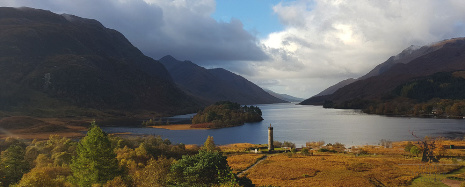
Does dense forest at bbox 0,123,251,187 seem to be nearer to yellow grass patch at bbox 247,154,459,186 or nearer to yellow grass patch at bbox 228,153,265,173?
yellow grass patch at bbox 247,154,459,186

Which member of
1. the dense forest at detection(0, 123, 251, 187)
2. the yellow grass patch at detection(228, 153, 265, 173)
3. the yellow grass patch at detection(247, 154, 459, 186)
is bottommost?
the yellow grass patch at detection(228, 153, 265, 173)

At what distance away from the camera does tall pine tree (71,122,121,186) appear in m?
34.4

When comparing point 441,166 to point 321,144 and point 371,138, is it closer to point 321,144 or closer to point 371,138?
point 321,144

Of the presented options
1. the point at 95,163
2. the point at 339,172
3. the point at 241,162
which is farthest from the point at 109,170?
the point at 339,172

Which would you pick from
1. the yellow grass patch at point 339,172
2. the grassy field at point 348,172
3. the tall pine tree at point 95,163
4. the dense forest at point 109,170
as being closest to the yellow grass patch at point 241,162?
the grassy field at point 348,172

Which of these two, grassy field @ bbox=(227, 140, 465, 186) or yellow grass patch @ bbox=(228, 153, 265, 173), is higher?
grassy field @ bbox=(227, 140, 465, 186)

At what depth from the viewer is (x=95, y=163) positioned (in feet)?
114

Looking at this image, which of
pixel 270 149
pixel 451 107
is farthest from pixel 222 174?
pixel 451 107

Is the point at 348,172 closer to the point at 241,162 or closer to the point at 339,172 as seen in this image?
the point at 339,172

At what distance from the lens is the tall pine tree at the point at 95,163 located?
3444cm

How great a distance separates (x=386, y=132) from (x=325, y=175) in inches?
3660

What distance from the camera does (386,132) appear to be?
419ft

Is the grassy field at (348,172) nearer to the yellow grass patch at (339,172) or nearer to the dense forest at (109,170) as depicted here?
the yellow grass patch at (339,172)

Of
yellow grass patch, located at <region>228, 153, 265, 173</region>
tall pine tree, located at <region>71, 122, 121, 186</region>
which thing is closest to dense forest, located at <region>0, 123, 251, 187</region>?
tall pine tree, located at <region>71, 122, 121, 186</region>
